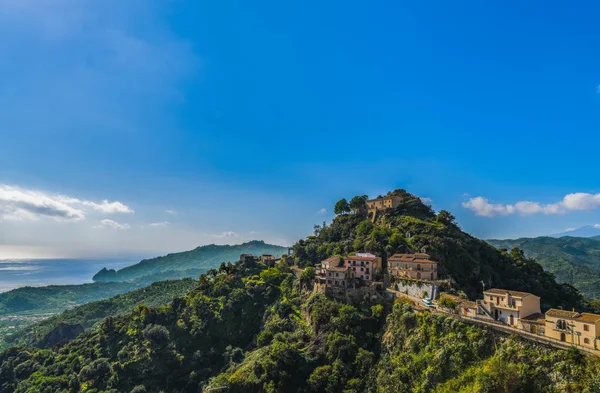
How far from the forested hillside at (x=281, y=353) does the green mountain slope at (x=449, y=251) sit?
1482cm

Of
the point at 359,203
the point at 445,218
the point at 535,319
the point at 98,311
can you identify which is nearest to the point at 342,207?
the point at 359,203

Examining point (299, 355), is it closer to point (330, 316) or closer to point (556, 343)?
point (330, 316)

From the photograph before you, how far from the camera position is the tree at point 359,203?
9080 centimetres

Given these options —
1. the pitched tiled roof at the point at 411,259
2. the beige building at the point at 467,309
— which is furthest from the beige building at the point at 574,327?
the pitched tiled roof at the point at 411,259

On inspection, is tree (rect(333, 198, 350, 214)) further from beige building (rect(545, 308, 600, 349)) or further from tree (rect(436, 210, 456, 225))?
beige building (rect(545, 308, 600, 349))

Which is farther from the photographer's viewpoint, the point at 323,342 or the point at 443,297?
the point at 323,342

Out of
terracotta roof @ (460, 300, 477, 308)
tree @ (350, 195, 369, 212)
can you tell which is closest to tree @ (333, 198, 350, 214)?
tree @ (350, 195, 369, 212)

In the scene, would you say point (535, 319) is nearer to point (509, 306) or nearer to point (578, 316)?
point (509, 306)

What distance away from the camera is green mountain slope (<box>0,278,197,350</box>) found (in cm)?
12250

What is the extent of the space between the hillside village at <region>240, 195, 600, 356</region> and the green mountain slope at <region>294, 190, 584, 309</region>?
13.7ft

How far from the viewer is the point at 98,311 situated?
455ft

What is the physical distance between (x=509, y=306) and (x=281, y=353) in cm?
2930

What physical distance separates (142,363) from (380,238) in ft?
170

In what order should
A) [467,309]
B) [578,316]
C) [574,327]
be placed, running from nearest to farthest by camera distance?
[574,327]
[578,316]
[467,309]
